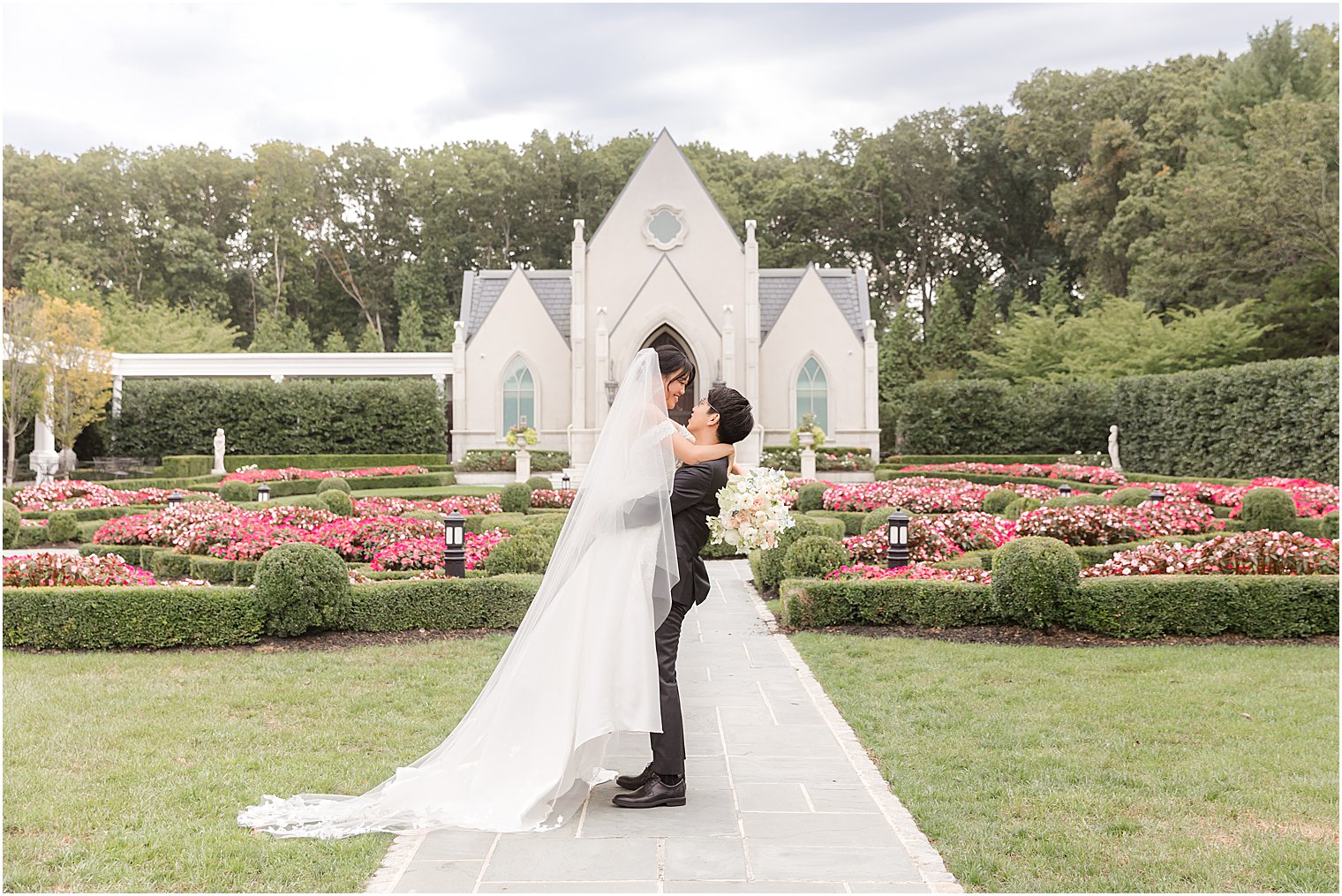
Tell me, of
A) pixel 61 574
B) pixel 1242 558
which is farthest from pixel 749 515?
pixel 61 574

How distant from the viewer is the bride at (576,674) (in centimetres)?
457

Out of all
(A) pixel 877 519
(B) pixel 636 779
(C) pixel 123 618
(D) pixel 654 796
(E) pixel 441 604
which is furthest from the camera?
(A) pixel 877 519

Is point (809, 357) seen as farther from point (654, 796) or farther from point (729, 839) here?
point (729, 839)

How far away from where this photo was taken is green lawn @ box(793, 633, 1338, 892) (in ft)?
13.6

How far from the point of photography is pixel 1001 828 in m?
4.48

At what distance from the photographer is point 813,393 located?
110ft

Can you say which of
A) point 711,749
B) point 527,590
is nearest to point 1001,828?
point 711,749

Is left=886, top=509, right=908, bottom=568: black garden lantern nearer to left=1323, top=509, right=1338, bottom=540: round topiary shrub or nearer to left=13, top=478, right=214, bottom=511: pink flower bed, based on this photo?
left=1323, top=509, right=1338, bottom=540: round topiary shrub

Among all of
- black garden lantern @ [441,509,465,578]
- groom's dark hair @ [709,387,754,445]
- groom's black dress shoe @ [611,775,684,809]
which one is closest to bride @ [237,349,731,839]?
groom's dark hair @ [709,387,754,445]

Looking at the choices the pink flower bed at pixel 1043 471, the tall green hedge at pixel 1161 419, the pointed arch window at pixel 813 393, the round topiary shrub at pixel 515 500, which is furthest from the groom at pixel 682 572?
the pointed arch window at pixel 813 393

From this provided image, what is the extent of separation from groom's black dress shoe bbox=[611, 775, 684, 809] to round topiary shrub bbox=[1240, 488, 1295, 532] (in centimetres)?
1121

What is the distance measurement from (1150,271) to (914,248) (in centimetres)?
1879

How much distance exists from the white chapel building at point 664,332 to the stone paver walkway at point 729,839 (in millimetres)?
25781

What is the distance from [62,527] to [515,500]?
6685mm
